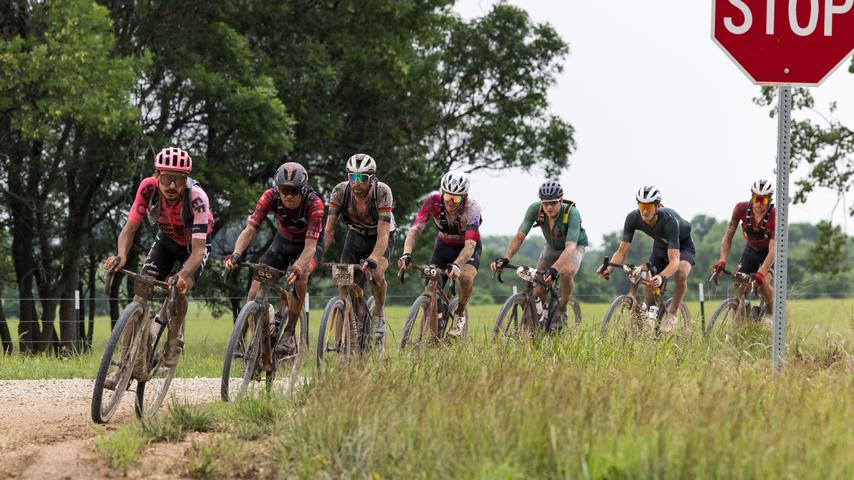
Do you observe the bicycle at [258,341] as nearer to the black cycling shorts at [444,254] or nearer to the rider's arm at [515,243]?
the black cycling shorts at [444,254]

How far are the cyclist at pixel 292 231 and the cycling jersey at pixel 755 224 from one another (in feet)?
21.2

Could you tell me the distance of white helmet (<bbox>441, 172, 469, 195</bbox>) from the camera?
11854 mm

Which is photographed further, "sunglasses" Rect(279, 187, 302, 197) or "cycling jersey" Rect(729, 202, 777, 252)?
"cycling jersey" Rect(729, 202, 777, 252)

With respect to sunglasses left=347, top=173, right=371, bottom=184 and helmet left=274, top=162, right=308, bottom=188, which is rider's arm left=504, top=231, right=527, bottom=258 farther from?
helmet left=274, top=162, right=308, bottom=188

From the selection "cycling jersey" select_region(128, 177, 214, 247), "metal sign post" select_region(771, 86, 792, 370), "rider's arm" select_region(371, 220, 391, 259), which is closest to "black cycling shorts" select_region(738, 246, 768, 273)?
"rider's arm" select_region(371, 220, 391, 259)

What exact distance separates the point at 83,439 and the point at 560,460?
13.2ft

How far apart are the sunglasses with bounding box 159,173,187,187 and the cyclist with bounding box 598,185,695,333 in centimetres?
586

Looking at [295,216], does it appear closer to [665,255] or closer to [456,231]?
[456,231]

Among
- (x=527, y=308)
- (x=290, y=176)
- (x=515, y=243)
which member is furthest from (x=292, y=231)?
(x=515, y=243)

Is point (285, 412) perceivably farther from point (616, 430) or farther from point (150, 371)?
point (616, 430)

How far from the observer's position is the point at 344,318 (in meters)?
10.5

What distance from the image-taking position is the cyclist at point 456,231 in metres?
11.9

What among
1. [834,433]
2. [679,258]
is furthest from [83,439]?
[679,258]

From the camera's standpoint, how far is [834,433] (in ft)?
18.9
